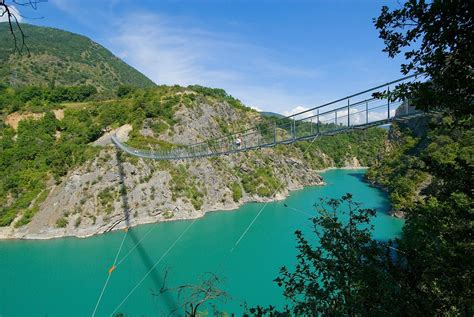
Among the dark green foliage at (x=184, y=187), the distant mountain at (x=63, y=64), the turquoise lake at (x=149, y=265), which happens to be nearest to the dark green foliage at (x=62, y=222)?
the turquoise lake at (x=149, y=265)

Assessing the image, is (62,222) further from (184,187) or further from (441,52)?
(441,52)

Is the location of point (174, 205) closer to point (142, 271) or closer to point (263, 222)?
point (263, 222)

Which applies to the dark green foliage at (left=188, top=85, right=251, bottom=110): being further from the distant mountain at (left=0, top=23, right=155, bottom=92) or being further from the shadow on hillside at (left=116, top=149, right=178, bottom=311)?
the shadow on hillside at (left=116, top=149, right=178, bottom=311)

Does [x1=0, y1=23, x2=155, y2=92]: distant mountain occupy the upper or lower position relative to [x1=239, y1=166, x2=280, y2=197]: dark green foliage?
upper

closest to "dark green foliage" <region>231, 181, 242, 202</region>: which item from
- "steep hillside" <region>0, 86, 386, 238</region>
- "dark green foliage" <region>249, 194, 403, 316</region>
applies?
"steep hillside" <region>0, 86, 386, 238</region>

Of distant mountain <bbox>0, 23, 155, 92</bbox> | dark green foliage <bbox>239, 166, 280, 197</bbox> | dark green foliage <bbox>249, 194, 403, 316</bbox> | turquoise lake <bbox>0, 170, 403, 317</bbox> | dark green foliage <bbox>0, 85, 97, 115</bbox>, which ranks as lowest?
turquoise lake <bbox>0, 170, 403, 317</bbox>

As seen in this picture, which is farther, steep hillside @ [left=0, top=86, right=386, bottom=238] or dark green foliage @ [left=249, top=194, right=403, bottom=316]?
steep hillside @ [left=0, top=86, right=386, bottom=238]

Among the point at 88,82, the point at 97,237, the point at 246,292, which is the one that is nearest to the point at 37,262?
the point at 97,237
